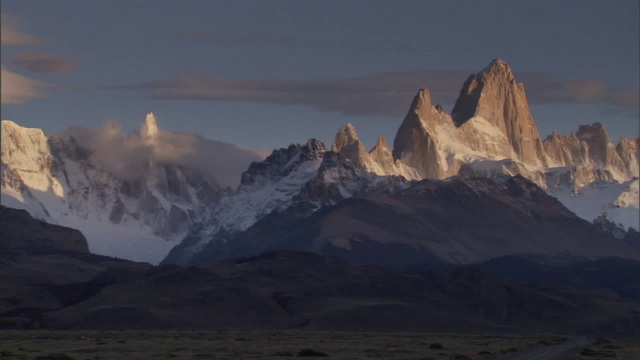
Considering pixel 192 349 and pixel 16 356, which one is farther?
pixel 192 349

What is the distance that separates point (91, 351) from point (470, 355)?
1651 inches

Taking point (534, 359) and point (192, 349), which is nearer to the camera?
point (534, 359)

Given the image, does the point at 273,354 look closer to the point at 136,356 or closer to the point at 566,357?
the point at 136,356

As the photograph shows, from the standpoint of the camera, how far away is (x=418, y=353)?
619 ft

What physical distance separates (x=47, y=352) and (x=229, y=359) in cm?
2730

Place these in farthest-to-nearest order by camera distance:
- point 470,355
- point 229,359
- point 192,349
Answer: point 192,349
point 470,355
point 229,359

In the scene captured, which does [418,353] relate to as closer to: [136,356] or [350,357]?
[350,357]

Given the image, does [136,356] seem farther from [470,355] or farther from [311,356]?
[470,355]

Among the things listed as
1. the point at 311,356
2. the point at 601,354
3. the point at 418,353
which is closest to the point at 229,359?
the point at 311,356

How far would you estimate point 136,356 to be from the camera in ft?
587

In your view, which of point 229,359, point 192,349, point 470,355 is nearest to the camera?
point 229,359

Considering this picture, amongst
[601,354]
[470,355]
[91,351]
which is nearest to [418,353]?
[470,355]

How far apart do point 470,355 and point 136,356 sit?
3418 centimetres

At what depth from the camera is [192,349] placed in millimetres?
199500
